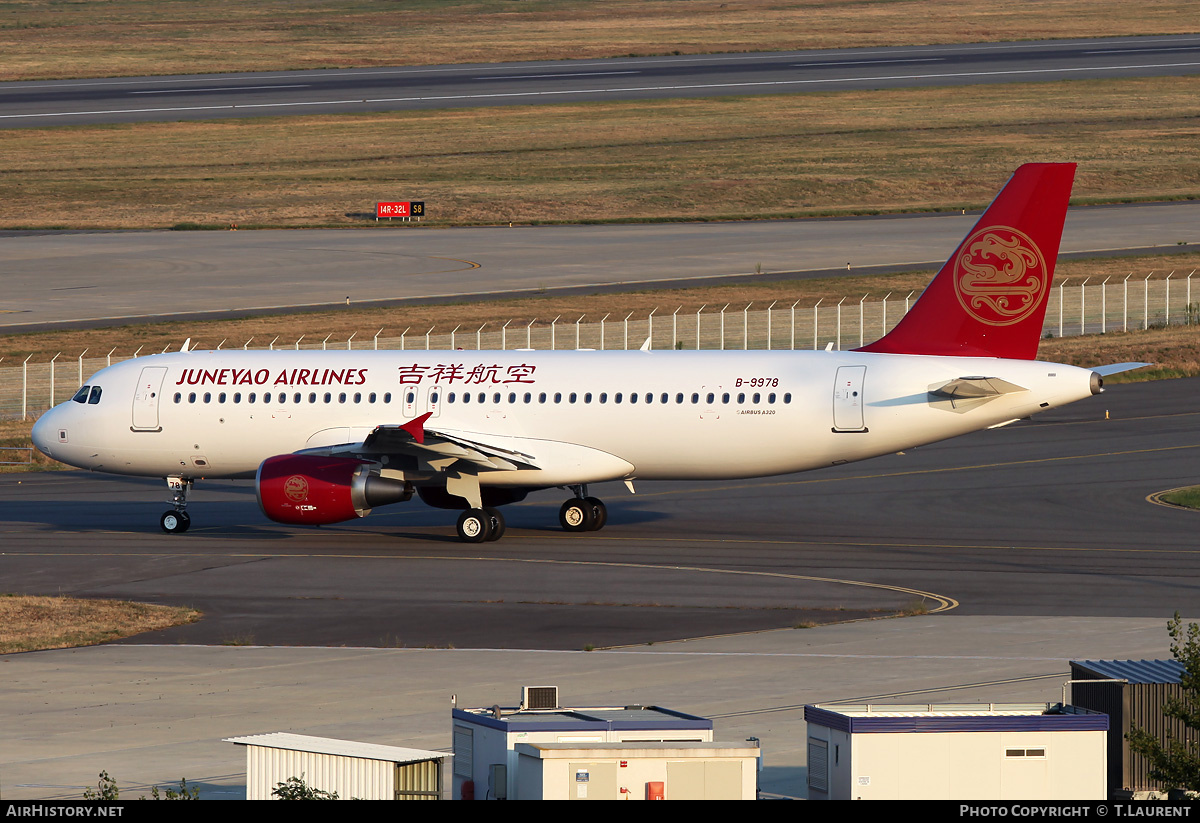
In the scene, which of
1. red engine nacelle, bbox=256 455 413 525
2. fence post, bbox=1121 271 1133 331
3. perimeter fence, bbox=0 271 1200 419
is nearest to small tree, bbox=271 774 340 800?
red engine nacelle, bbox=256 455 413 525

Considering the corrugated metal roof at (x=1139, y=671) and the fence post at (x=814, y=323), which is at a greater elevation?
the fence post at (x=814, y=323)

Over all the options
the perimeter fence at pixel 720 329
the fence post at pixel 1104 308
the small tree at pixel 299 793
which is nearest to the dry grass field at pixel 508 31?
the fence post at pixel 1104 308

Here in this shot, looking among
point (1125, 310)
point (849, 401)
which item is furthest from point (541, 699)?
point (1125, 310)

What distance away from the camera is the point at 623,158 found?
125188mm

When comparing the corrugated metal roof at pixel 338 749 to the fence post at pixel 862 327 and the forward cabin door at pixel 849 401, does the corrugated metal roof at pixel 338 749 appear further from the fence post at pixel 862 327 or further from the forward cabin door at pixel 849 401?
the fence post at pixel 862 327

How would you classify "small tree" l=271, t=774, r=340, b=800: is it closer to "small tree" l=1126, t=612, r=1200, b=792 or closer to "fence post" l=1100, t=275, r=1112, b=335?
"small tree" l=1126, t=612, r=1200, b=792

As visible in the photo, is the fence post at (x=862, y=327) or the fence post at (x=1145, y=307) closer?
the fence post at (x=862, y=327)

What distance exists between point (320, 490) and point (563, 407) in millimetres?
6590

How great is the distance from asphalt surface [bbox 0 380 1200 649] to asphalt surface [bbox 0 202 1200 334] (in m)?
27.0

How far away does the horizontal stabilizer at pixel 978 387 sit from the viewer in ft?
142

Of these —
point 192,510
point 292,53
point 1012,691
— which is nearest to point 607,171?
point 292,53

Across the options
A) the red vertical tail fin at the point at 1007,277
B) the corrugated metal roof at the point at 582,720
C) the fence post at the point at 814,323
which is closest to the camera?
the corrugated metal roof at the point at 582,720

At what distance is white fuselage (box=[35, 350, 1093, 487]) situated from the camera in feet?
145

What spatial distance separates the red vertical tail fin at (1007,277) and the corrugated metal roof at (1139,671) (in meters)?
18.8
